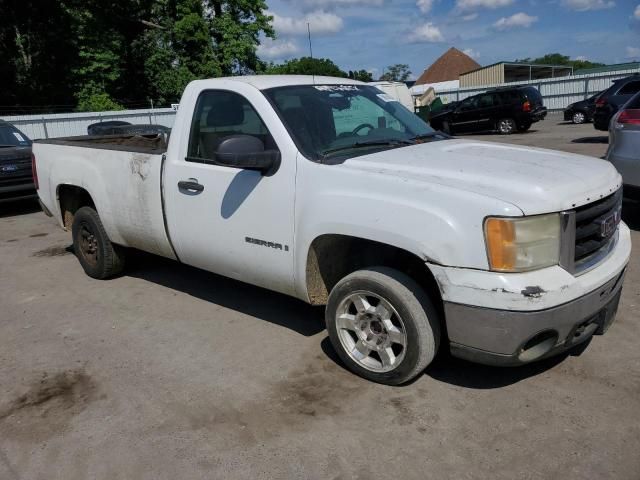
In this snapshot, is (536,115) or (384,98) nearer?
(384,98)

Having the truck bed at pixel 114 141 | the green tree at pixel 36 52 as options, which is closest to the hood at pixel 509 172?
the truck bed at pixel 114 141

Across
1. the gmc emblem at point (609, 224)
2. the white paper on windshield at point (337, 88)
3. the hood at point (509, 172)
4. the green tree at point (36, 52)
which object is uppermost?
the green tree at point (36, 52)

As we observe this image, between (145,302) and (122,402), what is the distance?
1795 mm

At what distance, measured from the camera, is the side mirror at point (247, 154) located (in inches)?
140

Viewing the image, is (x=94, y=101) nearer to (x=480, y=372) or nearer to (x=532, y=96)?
(x=532, y=96)

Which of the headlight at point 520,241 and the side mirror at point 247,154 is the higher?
the side mirror at point 247,154

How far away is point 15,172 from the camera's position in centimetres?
986

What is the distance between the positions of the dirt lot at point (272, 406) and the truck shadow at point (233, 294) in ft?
0.09

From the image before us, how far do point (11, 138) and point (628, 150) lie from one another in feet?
32.9

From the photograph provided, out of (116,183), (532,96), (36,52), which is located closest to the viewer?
(116,183)

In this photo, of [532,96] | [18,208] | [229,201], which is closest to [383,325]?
[229,201]

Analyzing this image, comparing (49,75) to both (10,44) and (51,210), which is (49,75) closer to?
(10,44)

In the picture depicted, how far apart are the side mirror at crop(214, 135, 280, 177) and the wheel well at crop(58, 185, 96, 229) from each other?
2786mm

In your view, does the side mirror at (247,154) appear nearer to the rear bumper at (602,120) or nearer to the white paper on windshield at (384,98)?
the white paper on windshield at (384,98)
